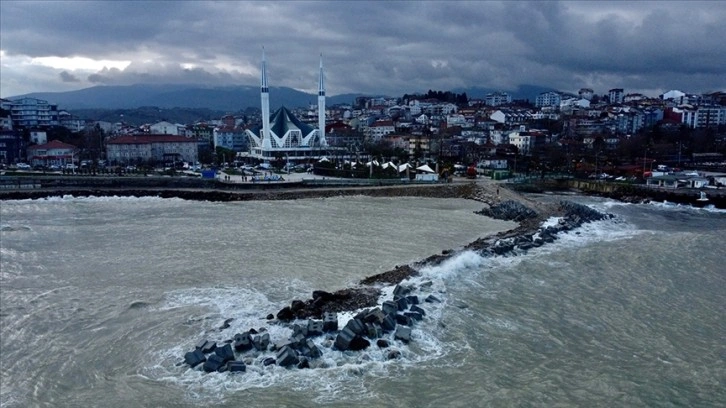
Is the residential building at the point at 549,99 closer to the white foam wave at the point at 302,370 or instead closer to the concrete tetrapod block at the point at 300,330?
the white foam wave at the point at 302,370

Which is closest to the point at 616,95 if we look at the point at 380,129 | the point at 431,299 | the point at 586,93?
the point at 586,93

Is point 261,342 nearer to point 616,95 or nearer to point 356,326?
point 356,326

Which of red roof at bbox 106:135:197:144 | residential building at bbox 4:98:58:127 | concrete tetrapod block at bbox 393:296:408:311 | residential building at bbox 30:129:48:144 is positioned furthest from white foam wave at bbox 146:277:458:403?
residential building at bbox 4:98:58:127

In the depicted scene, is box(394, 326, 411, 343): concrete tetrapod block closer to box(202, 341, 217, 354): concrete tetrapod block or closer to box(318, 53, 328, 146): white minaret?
box(202, 341, 217, 354): concrete tetrapod block

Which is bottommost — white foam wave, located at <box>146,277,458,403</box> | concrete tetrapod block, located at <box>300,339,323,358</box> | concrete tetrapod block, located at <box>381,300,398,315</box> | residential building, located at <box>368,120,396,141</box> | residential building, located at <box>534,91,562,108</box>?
white foam wave, located at <box>146,277,458,403</box>

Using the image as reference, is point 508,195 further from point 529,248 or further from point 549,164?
point 549,164

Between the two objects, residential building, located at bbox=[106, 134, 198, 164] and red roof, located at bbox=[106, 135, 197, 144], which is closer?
residential building, located at bbox=[106, 134, 198, 164]
